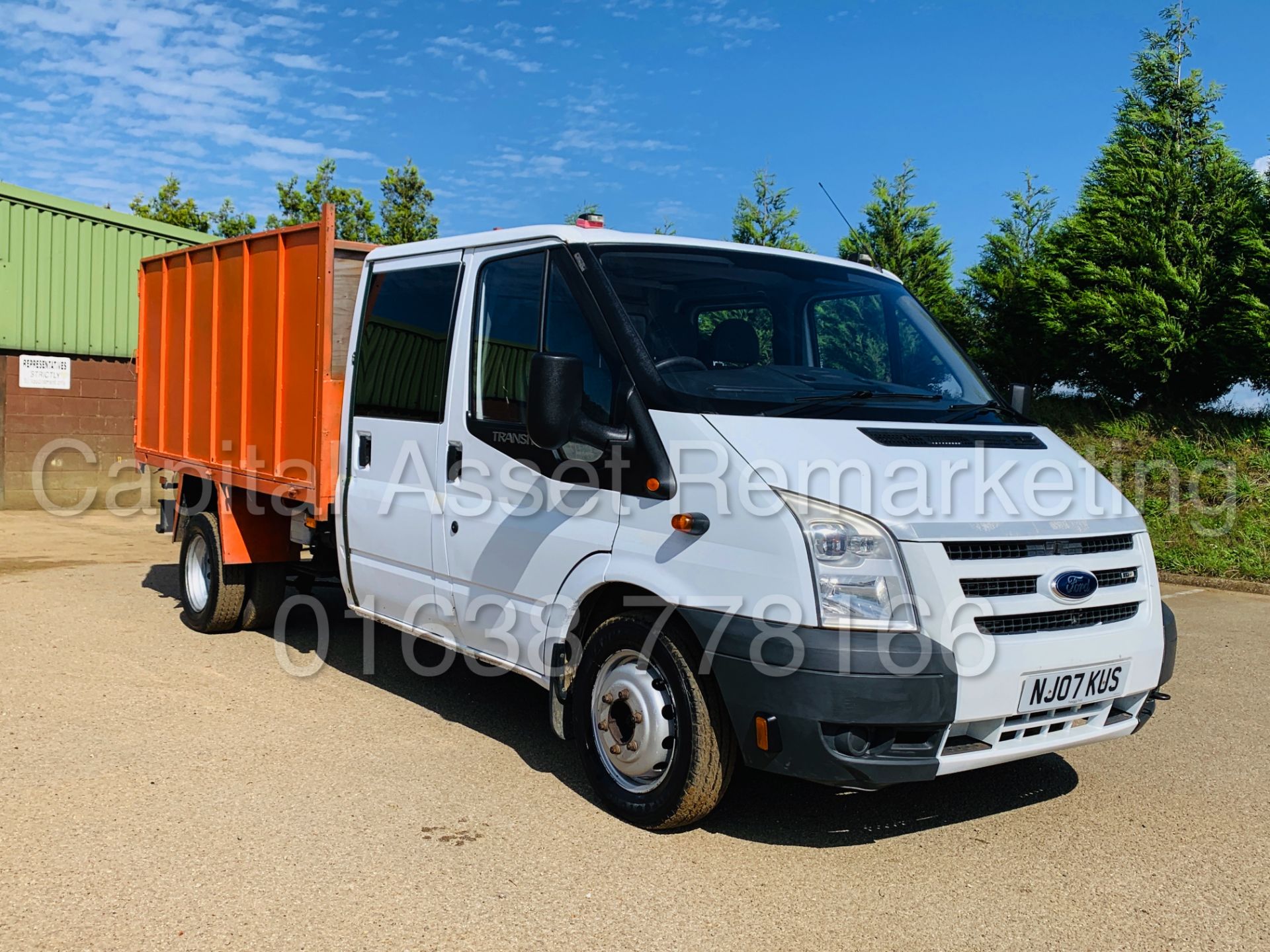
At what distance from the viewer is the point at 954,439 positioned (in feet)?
14.1

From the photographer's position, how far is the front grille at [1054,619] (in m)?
3.91

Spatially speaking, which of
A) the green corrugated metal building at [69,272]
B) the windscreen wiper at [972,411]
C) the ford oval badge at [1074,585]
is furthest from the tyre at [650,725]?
the green corrugated metal building at [69,272]

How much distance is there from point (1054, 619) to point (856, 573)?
0.79m

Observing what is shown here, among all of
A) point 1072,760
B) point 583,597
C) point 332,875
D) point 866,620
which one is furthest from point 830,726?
point 1072,760

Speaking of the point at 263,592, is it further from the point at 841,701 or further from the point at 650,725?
the point at 841,701

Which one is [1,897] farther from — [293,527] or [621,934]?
[293,527]

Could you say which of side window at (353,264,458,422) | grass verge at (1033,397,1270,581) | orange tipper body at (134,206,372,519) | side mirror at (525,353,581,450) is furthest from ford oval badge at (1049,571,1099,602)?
grass verge at (1033,397,1270,581)

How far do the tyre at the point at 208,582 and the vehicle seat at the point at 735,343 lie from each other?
4040 millimetres

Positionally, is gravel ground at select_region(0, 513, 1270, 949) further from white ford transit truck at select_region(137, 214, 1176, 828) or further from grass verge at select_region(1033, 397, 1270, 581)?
grass verge at select_region(1033, 397, 1270, 581)

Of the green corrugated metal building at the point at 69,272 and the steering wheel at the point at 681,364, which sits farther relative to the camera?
the green corrugated metal building at the point at 69,272

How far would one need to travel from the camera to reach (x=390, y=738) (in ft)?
18.1

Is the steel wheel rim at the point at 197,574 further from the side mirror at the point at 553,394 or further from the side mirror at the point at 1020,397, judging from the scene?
the side mirror at the point at 1020,397

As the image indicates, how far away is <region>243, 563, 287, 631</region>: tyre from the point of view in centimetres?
762

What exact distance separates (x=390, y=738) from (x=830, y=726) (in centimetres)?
249
